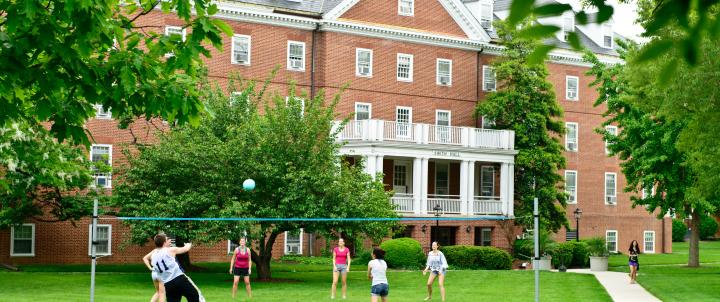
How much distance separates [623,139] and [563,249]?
5.42m

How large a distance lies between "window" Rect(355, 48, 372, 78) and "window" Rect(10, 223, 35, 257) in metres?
16.1

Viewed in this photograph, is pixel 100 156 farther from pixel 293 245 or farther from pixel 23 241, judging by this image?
pixel 293 245

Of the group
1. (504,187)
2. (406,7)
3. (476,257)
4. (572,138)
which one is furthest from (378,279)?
(572,138)

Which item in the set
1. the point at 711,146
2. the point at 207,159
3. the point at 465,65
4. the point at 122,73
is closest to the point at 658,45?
the point at 122,73

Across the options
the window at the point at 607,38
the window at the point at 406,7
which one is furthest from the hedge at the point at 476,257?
the window at the point at 607,38

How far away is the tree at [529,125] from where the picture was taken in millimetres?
54312

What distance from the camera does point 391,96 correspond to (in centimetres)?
5438

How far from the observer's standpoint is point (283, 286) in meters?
34.7

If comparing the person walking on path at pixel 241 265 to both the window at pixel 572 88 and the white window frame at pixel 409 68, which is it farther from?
the window at pixel 572 88

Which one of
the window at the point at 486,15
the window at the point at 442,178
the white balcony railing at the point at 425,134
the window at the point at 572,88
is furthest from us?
the window at the point at 572,88

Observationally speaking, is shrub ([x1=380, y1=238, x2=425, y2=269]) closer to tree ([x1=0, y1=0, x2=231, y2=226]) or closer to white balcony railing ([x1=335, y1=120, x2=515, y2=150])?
white balcony railing ([x1=335, y1=120, x2=515, y2=150])

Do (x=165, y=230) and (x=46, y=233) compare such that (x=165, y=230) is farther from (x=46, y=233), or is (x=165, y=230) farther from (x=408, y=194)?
(x=408, y=194)

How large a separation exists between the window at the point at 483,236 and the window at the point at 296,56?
11.4 metres

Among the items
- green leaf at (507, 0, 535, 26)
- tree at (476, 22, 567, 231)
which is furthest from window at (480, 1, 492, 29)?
green leaf at (507, 0, 535, 26)
